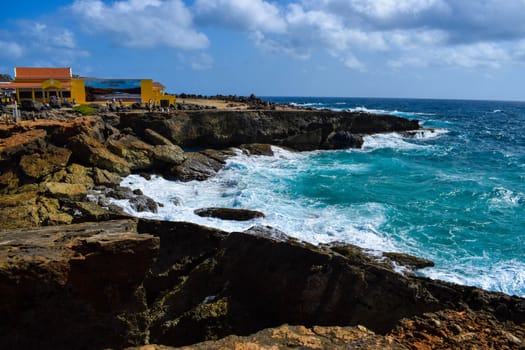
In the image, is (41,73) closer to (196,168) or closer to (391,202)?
(196,168)

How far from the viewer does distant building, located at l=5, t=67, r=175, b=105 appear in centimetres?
3425

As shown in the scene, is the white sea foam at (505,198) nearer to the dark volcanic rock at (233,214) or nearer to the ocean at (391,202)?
the ocean at (391,202)

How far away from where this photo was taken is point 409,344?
13.0 feet

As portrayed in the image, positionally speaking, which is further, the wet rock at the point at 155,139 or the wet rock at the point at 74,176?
the wet rock at the point at 155,139

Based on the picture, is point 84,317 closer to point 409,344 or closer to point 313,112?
point 409,344

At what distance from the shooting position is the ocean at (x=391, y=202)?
501 inches

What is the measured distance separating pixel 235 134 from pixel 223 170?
726 cm

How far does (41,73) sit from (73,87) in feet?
16.8

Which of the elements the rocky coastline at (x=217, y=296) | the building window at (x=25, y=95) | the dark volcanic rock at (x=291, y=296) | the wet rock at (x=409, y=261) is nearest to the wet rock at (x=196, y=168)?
the rocky coastline at (x=217, y=296)

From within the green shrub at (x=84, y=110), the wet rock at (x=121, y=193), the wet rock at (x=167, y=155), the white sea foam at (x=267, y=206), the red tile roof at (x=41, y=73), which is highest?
the red tile roof at (x=41, y=73)

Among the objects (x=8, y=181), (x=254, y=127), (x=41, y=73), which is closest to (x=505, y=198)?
(x=254, y=127)

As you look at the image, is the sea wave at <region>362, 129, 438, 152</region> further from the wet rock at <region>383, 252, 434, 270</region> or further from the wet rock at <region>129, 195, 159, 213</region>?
the wet rock at <region>383, 252, 434, 270</region>

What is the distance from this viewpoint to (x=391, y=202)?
59.9ft

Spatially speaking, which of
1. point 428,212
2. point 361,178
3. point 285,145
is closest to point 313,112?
point 285,145
